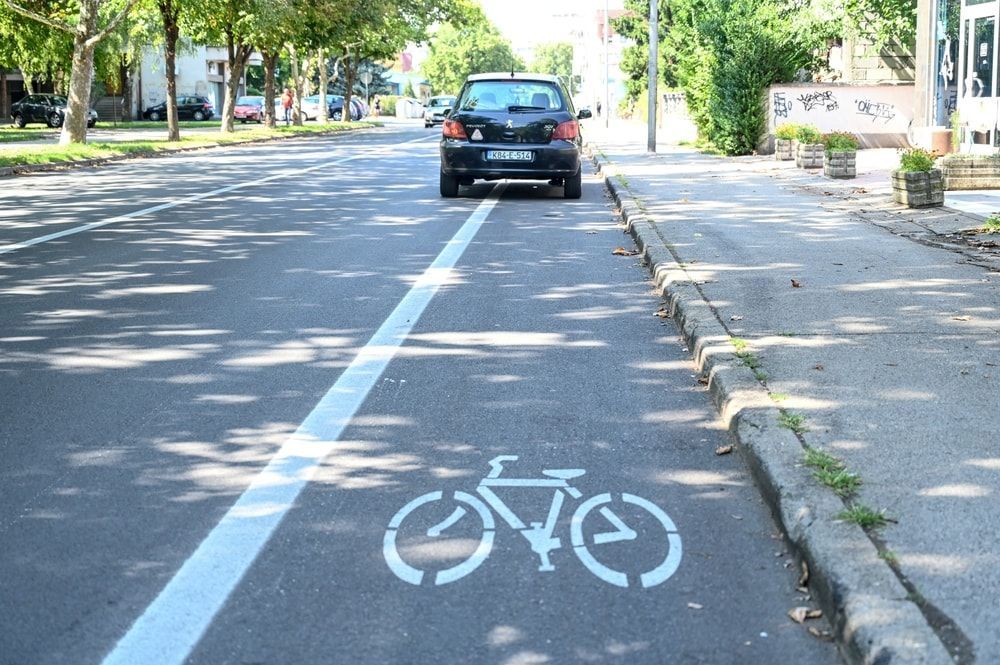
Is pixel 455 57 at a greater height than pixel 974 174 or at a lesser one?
greater

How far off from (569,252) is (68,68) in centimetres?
4853

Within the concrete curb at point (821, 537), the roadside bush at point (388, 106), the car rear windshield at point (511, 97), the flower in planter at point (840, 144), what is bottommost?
the concrete curb at point (821, 537)

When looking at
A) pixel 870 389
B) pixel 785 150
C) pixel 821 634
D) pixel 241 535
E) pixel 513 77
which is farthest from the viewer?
pixel 785 150

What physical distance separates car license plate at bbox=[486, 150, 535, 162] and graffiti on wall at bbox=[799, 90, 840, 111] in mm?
13781

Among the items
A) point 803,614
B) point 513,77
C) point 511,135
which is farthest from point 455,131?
point 803,614

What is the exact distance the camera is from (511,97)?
703 inches

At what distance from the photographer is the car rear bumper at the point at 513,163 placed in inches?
685

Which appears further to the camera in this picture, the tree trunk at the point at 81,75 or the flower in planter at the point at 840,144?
the tree trunk at the point at 81,75

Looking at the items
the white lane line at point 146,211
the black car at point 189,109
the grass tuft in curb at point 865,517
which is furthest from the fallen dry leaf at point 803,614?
the black car at point 189,109

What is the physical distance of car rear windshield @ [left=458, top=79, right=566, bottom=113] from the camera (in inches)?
698

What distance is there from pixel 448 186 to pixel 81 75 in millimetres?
16084

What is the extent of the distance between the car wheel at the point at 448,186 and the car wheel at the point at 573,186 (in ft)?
5.12

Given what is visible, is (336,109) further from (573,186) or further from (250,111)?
(573,186)

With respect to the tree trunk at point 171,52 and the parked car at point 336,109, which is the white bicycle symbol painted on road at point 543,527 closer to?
the tree trunk at point 171,52
